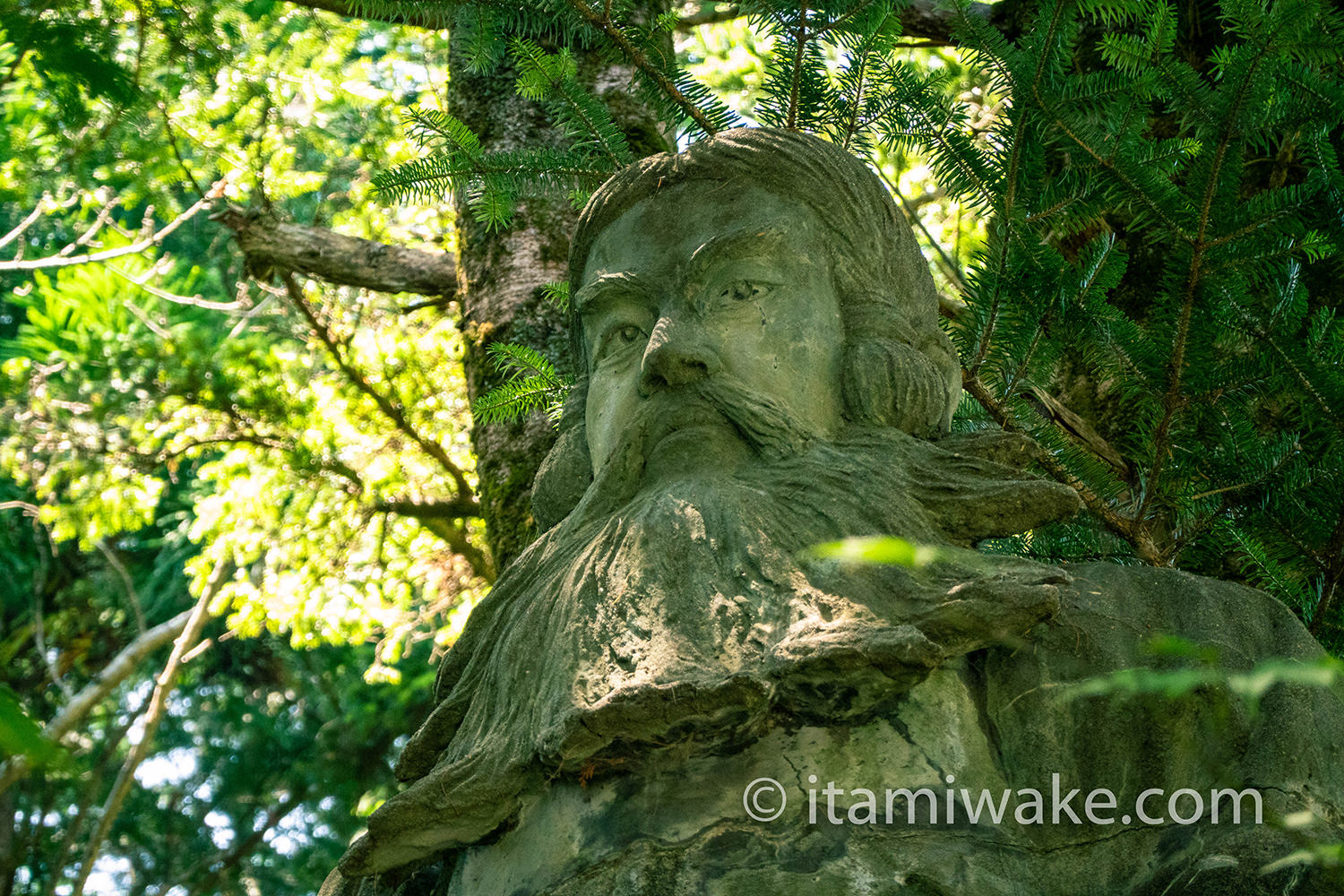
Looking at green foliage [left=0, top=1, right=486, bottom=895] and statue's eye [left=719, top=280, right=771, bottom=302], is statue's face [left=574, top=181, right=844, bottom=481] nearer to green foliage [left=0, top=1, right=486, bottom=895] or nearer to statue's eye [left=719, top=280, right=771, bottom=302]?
statue's eye [left=719, top=280, right=771, bottom=302]

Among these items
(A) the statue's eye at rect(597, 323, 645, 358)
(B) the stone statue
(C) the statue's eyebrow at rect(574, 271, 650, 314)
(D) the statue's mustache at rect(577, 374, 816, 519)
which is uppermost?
(C) the statue's eyebrow at rect(574, 271, 650, 314)

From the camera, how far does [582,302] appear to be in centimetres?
340

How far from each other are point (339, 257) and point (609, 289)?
3.11 meters

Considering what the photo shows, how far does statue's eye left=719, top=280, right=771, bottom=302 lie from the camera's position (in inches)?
126

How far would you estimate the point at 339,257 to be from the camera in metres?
6.13

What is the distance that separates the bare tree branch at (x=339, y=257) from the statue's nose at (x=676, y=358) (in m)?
3.18

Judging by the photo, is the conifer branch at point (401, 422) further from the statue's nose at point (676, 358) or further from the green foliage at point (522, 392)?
the statue's nose at point (676, 358)

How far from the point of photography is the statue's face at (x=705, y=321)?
3.06 m

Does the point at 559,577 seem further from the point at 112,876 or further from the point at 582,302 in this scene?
the point at 112,876

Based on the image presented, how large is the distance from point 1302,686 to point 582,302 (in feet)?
5.70

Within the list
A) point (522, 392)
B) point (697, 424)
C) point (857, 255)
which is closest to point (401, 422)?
point (522, 392)

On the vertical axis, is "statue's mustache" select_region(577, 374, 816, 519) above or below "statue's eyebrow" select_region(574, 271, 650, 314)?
below

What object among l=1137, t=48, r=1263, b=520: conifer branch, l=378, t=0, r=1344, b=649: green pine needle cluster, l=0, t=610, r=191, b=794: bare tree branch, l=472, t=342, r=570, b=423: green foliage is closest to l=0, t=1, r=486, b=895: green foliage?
l=0, t=610, r=191, b=794: bare tree branch

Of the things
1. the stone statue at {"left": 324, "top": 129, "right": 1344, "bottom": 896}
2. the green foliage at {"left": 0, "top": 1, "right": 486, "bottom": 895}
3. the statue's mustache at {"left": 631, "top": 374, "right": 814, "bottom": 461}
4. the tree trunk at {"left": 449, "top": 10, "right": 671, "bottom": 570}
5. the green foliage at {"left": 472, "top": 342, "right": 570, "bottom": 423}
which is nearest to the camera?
the stone statue at {"left": 324, "top": 129, "right": 1344, "bottom": 896}
